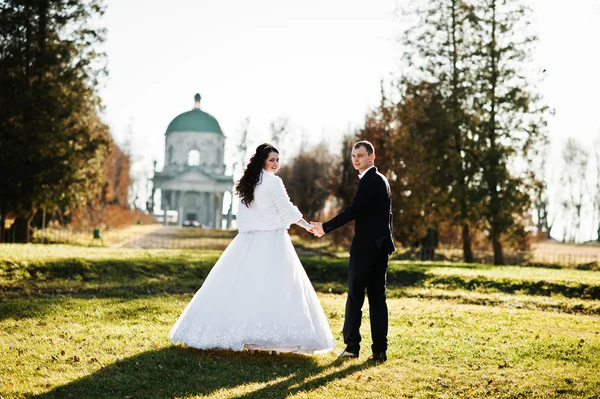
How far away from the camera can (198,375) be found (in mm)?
6203

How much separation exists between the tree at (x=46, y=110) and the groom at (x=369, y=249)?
1799 cm

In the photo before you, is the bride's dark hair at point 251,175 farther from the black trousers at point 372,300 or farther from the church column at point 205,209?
the church column at point 205,209

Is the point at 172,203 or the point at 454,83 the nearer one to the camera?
the point at 454,83

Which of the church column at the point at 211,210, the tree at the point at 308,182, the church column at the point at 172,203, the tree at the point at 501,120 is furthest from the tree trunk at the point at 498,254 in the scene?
the church column at the point at 172,203

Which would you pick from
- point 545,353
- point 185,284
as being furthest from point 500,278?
point 545,353

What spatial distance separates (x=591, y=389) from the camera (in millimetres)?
6062

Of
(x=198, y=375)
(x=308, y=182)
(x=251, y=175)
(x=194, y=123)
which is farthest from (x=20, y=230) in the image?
(x=194, y=123)

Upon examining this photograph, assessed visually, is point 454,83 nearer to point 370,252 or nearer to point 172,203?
point 370,252

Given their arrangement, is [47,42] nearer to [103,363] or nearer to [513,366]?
[103,363]

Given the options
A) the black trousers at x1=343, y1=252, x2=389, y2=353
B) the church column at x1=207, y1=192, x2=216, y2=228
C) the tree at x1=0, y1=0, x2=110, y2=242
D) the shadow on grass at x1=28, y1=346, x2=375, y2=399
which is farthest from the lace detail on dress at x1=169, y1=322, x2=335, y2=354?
the church column at x1=207, y1=192, x2=216, y2=228

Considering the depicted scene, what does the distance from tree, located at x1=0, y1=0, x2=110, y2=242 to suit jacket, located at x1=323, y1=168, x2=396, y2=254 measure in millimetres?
18021

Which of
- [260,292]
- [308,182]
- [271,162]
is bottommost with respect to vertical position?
[260,292]

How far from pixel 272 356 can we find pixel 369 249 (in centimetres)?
158

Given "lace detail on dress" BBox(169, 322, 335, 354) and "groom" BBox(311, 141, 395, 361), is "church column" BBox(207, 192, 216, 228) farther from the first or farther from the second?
"lace detail on dress" BBox(169, 322, 335, 354)
